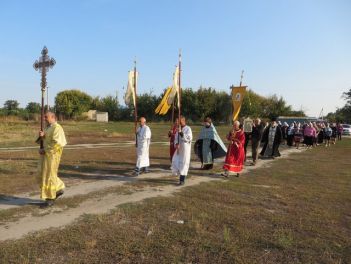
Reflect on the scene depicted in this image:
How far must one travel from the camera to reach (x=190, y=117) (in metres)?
73.7

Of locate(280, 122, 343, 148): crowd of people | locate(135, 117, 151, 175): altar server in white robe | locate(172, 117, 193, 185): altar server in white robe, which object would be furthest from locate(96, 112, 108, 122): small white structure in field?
locate(172, 117, 193, 185): altar server in white robe

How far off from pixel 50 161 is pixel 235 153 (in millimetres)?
6115

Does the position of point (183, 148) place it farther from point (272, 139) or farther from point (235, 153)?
point (272, 139)

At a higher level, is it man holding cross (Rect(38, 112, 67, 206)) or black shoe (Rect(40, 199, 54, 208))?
man holding cross (Rect(38, 112, 67, 206))

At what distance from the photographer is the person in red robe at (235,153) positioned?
12.6 metres

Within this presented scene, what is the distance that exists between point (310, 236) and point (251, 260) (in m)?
1.56

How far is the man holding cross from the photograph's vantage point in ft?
26.5

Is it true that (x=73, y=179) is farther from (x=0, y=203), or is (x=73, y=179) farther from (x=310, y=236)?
(x=310, y=236)

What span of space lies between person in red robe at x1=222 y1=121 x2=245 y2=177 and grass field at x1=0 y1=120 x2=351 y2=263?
1.87 m

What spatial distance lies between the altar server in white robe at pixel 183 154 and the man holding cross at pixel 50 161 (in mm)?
3628

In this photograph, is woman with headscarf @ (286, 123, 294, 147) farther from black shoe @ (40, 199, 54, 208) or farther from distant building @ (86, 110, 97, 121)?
distant building @ (86, 110, 97, 121)

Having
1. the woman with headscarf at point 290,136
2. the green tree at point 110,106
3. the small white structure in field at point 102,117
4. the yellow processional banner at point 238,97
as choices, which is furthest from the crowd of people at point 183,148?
the green tree at point 110,106

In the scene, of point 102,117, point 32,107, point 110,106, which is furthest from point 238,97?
point 32,107

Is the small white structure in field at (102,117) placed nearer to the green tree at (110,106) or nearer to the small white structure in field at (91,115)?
the small white structure in field at (91,115)
